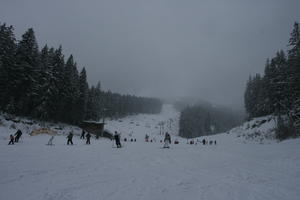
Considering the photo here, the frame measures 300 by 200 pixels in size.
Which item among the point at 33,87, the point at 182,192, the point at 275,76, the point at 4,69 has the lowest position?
the point at 182,192

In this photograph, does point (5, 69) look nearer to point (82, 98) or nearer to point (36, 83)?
point (36, 83)

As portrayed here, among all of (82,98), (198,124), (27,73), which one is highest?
(27,73)

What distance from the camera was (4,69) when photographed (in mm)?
29609

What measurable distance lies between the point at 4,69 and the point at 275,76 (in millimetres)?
58044

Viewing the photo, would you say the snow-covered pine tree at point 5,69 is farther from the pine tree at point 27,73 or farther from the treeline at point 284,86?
the treeline at point 284,86

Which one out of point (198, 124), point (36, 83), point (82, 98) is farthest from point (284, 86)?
point (198, 124)

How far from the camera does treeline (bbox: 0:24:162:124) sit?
99.4 feet

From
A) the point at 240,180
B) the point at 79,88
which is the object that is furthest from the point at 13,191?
the point at 79,88

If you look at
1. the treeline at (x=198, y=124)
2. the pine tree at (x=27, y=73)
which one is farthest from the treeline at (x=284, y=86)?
the pine tree at (x=27, y=73)

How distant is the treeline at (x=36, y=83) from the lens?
3031 centimetres

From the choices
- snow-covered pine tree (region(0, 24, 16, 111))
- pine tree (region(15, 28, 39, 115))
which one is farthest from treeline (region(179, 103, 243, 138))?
snow-covered pine tree (region(0, 24, 16, 111))

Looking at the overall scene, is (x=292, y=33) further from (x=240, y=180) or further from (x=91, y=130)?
(x=91, y=130)

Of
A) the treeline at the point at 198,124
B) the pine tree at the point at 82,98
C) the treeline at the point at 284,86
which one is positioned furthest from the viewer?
the treeline at the point at 198,124

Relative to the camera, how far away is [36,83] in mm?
33531
